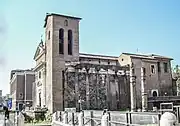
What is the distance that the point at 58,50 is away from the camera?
36.3m

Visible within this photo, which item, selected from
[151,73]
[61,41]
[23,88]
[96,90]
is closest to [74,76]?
[96,90]

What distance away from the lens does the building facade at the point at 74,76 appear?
35.4 metres

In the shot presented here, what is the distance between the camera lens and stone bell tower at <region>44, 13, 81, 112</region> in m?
35.0

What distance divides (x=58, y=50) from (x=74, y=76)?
4.39 metres

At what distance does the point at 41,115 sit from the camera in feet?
113

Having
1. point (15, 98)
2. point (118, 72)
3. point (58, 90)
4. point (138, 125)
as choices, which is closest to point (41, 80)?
point (58, 90)

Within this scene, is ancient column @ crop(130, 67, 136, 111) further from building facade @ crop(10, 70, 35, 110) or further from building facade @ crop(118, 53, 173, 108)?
building facade @ crop(10, 70, 35, 110)

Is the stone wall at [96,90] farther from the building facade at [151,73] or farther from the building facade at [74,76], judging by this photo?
the building facade at [151,73]

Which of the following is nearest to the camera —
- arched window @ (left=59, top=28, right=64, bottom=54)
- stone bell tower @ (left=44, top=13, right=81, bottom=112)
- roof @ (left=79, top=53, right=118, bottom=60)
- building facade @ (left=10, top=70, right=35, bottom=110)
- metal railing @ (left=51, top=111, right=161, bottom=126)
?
metal railing @ (left=51, top=111, right=161, bottom=126)

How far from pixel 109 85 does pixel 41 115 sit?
11149mm

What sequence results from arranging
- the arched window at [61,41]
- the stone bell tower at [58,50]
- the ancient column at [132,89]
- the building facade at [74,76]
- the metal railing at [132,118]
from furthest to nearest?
the ancient column at [132,89], the arched window at [61,41], the building facade at [74,76], the stone bell tower at [58,50], the metal railing at [132,118]

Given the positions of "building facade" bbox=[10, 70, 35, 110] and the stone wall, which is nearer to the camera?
the stone wall

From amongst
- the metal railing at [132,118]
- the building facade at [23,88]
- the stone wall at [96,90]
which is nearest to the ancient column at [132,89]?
the stone wall at [96,90]

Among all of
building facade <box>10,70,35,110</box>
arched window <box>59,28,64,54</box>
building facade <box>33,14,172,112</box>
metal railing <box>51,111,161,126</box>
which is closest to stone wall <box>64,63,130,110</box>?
building facade <box>33,14,172,112</box>
